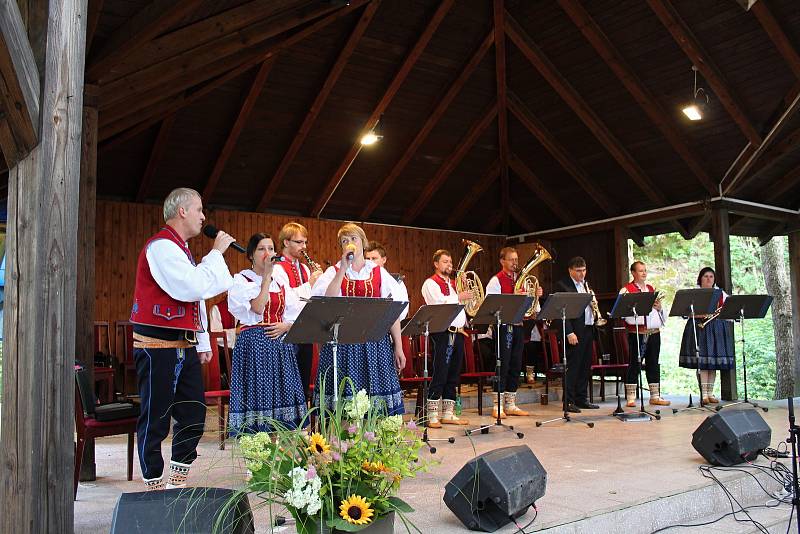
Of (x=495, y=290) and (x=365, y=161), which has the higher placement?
(x=365, y=161)

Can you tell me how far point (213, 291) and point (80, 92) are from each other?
43.6 inches

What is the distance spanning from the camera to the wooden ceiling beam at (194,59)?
5.98 meters

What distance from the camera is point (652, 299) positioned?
7.10 m

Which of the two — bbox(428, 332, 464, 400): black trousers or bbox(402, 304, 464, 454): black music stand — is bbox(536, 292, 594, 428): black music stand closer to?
bbox(428, 332, 464, 400): black trousers

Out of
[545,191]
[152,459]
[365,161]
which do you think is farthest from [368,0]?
[152,459]

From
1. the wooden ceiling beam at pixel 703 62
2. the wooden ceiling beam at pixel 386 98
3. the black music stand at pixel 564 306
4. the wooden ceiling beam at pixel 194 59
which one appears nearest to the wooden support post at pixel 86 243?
the wooden ceiling beam at pixel 194 59

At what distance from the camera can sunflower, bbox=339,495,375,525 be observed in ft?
7.57

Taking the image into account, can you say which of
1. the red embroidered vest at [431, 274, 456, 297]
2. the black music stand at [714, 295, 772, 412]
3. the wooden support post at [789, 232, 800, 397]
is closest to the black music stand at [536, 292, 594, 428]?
the red embroidered vest at [431, 274, 456, 297]

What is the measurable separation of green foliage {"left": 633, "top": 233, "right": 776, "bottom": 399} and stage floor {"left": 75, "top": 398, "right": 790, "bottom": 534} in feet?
42.9

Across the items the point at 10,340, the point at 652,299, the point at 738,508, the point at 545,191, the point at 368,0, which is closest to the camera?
the point at 10,340

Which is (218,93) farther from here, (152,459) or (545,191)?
(152,459)

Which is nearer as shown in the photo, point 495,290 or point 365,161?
point 495,290

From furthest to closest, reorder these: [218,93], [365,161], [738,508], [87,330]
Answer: [365,161], [218,93], [87,330], [738,508]

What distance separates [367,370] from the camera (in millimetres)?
4867
